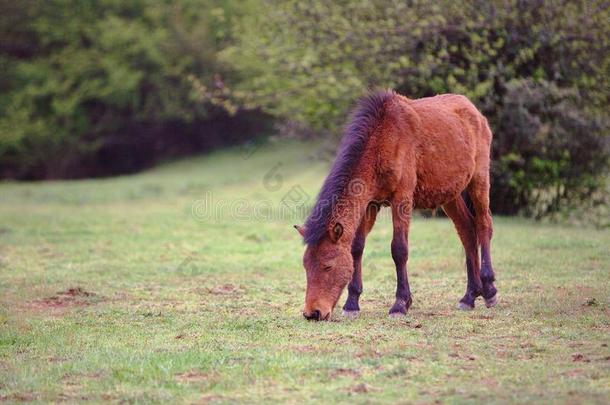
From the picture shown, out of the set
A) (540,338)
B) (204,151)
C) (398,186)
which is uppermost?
(398,186)

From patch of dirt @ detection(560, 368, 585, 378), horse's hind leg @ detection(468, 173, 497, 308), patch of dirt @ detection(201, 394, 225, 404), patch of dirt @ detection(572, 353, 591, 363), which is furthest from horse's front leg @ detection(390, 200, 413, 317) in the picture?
patch of dirt @ detection(201, 394, 225, 404)

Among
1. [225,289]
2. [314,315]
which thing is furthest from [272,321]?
[225,289]

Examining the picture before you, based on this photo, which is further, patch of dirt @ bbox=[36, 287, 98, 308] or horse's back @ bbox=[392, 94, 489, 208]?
patch of dirt @ bbox=[36, 287, 98, 308]

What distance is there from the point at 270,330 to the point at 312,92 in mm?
10257

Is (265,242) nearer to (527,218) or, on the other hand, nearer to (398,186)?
(527,218)

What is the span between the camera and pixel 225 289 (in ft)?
34.7

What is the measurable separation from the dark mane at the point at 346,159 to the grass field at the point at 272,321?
3.06 feet

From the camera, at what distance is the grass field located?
6.05 meters

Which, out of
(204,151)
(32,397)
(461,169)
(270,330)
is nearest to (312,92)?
(461,169)

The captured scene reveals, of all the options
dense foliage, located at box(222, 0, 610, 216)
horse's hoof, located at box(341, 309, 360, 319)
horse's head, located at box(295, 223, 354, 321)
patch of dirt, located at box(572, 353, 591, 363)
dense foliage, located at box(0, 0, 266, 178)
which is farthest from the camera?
dense foliage, located at box(0, 0, 266, 178)

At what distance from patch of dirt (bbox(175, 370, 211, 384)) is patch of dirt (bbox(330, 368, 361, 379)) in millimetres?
898

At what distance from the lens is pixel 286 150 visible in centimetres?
3450

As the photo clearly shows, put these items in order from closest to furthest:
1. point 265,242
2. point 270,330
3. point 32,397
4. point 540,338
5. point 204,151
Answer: point 32,397 → point 540,338 → point 270,330 → point 265,242 → point 204,151

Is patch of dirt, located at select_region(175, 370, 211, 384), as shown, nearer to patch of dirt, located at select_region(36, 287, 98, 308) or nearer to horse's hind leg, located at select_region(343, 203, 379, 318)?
horse's hind leg, located at select_region(343, 203, 379, 318)
